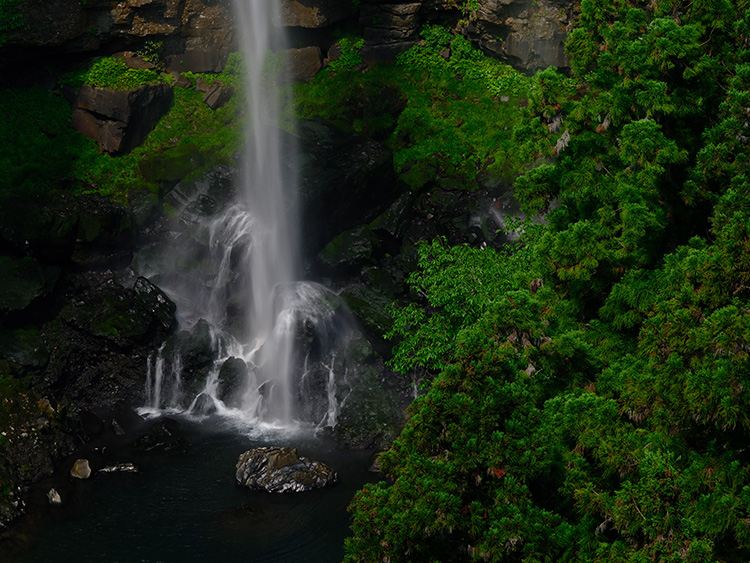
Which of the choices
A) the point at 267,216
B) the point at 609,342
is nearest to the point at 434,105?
the point at 267,216

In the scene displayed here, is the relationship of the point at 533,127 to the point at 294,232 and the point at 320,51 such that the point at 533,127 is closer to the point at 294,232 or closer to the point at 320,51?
the point at 294,232

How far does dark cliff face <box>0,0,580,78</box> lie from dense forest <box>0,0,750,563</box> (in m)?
16.9

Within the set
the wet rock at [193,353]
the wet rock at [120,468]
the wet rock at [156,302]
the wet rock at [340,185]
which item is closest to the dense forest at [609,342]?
the wet rock at [120,468]

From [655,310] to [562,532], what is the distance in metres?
4.01

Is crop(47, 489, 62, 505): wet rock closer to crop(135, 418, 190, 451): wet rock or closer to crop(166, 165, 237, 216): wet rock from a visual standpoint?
crop(135, 418, 190, 451): wet rock

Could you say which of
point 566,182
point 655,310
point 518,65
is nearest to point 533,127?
point 566,182

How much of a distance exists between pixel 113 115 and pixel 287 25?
8.86 m

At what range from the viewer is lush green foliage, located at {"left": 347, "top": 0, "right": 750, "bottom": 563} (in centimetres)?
938

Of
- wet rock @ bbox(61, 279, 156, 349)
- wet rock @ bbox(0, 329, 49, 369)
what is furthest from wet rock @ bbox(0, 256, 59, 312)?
wet rock @ bbox(61, 279, 156, 349)

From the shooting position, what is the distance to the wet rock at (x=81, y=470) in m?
20.6

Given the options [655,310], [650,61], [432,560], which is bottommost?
[432,560]

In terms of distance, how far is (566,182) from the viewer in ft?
48.1

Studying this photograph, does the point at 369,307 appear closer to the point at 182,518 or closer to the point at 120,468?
the point at 120,468

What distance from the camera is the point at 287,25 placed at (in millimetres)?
34344
